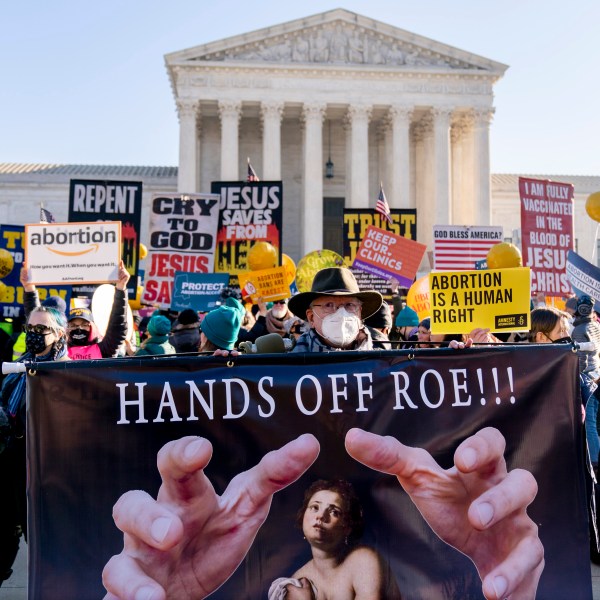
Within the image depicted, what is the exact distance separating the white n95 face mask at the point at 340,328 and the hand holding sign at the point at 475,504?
0.68 metres

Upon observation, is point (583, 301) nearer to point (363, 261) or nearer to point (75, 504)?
point (75, 504)

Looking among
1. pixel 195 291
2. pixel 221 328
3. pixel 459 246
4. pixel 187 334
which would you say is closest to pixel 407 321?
pixel 187 334

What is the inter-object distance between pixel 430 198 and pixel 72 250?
37655 millimetres

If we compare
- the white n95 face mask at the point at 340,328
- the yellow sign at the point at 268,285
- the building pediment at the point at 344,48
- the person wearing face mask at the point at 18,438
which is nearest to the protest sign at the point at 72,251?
the person wearing face mask at the point at 18,438

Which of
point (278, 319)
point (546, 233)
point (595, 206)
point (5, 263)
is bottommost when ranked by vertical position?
point (278, 319)

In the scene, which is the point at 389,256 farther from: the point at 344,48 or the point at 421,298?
the point at 344,48

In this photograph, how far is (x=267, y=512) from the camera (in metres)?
3.73

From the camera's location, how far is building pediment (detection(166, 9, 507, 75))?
41312 millimetres

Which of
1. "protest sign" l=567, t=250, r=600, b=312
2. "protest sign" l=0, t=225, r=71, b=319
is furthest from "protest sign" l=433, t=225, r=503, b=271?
"protest sign" l=0, t=225, r=71, b=319

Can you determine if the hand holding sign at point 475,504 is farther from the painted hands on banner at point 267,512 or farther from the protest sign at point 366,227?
the protest sign at point 366,227

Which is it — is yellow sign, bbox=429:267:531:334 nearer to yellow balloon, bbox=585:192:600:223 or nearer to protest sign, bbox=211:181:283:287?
yellow balloon, bbox=585:192:600:223

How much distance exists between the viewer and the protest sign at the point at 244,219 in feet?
42.5

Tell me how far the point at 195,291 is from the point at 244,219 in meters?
1.78

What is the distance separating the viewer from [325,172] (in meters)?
44.1
